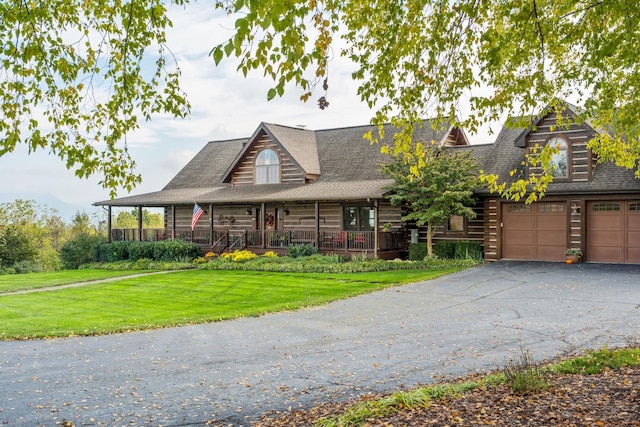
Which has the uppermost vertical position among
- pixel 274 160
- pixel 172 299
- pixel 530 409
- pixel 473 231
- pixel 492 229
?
pixel 274 160

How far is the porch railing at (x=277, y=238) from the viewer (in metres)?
24.9

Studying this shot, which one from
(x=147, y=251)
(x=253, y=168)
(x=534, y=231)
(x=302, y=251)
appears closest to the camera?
(x=534, y=231)

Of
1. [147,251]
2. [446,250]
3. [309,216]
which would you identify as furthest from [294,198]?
[147,251]

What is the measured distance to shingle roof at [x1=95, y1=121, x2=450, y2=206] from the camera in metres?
26.2

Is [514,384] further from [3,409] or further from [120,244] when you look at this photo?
[120,244]

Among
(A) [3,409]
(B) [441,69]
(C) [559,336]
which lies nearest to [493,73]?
(B) [441,69]

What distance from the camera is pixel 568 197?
2192cm

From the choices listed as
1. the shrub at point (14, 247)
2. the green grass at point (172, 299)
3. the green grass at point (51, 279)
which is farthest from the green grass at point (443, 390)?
the shrub at point (14, 247)

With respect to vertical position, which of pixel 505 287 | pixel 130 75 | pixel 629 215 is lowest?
pixel 505 287

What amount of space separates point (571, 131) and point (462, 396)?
1847 cm

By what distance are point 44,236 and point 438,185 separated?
27.2m

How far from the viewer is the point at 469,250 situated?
2356 centimetres

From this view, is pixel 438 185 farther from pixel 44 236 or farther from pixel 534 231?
pixel 44 236

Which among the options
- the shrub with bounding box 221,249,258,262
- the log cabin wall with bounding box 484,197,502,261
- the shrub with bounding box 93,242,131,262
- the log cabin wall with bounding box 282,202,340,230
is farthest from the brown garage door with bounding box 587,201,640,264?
the shrub with bounding box 93,242,131,262
